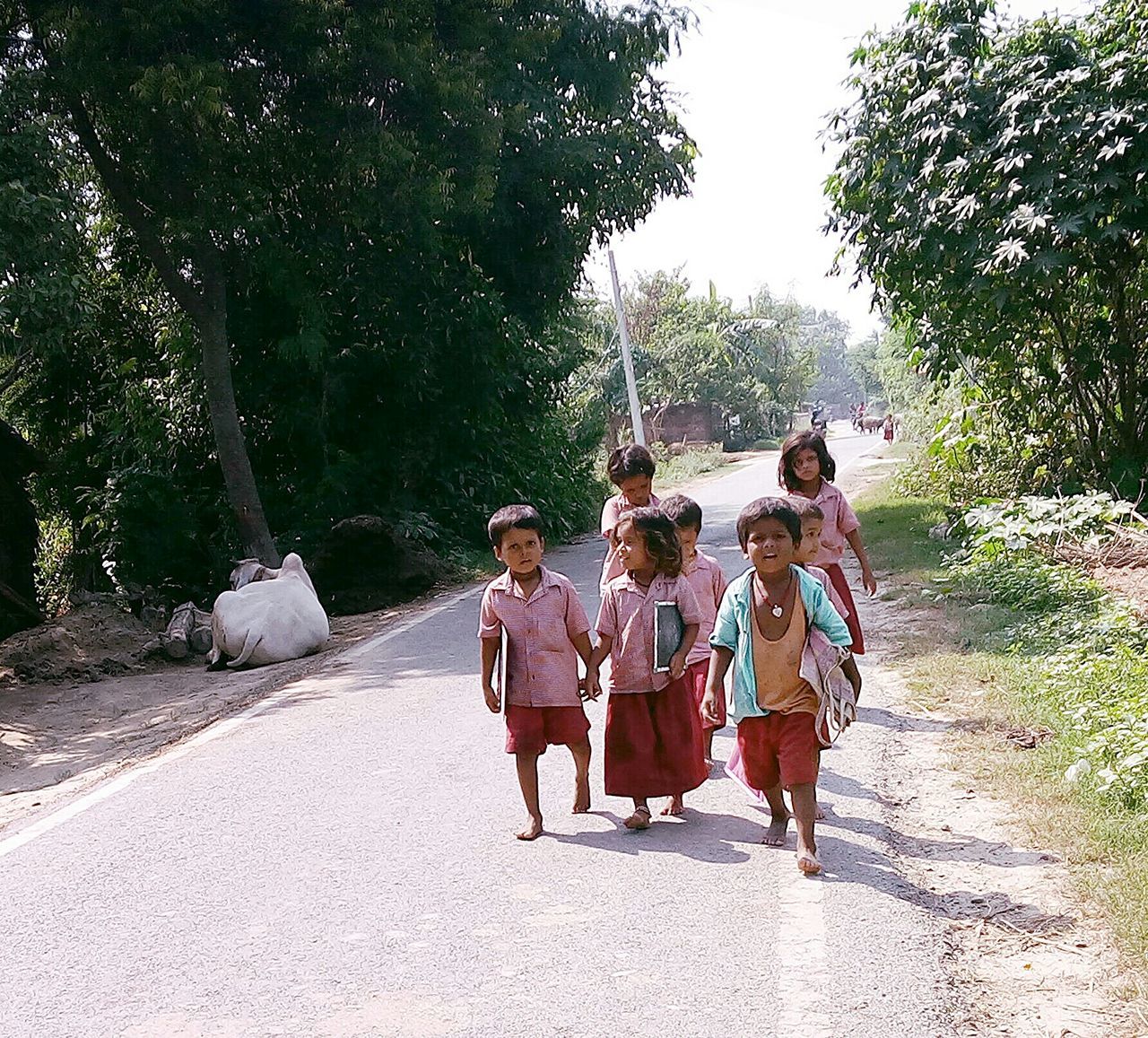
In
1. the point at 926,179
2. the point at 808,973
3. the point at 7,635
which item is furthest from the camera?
the point at 7,635

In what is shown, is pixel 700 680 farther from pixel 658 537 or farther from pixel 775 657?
pixel 775 657

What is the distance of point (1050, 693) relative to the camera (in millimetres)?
7082

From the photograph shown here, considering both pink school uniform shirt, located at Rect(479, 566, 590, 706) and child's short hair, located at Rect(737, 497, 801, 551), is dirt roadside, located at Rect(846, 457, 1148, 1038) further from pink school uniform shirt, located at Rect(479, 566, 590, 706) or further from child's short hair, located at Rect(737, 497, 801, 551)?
pink school uniform shirt, located at Rect(479, 566, 590, 706)

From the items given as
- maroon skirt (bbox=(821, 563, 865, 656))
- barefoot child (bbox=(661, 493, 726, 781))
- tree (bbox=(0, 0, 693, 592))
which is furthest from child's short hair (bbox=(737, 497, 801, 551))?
tree (bbox=(0, 0, 693, 592))

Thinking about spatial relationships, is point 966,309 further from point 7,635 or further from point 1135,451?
point 7,635

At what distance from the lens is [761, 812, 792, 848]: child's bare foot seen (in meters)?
5.30

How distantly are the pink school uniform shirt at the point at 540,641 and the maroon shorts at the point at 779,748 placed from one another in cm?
84

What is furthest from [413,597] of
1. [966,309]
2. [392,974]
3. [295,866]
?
[392,974]

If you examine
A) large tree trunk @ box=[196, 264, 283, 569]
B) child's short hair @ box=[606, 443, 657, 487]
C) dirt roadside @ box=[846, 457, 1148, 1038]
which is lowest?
dirt roadside @ box=[846, 457, 1148, 1038]

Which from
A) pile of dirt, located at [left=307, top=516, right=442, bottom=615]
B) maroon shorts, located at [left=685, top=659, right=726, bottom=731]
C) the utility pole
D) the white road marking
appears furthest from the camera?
the utility pole

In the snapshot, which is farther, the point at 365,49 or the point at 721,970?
the point at 365,49

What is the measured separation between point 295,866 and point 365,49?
10.9 m

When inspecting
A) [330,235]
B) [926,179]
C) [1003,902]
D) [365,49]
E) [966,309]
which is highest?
[365,49]

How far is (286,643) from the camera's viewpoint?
1168cm
